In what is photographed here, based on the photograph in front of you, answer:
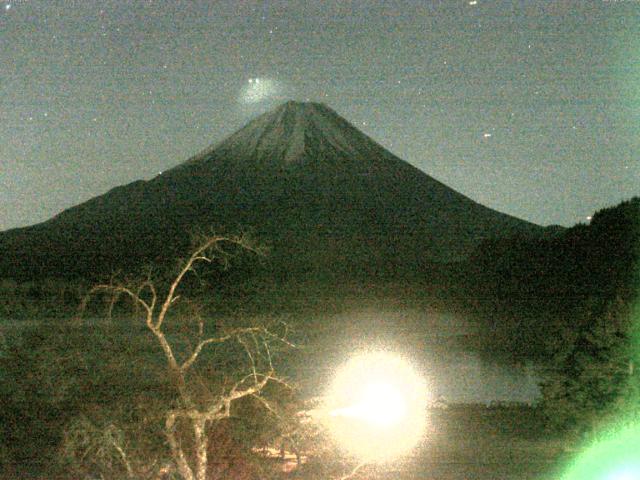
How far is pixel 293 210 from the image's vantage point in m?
66.9

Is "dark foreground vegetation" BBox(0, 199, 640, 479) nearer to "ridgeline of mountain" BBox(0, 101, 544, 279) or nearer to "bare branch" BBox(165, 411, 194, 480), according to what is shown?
"bare branch" BBox(165, 411, 194, 480)

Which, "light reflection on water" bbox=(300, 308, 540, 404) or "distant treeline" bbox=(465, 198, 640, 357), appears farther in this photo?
"distant treeline" bbox=(465, 198, 640, 357)

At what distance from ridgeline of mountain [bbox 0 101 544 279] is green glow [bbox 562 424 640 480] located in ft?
116

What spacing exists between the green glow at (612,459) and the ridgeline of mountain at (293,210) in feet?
116

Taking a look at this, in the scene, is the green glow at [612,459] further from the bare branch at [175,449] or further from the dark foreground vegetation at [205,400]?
the bare branch at [175,449]

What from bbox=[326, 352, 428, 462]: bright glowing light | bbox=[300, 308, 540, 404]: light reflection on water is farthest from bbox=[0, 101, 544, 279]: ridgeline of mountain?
bbox=[326, 352, 428, 462]: bright glowing light

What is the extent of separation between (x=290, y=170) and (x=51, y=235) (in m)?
23.2

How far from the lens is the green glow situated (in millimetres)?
8617

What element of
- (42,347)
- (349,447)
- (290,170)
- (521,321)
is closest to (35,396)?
(42,347)

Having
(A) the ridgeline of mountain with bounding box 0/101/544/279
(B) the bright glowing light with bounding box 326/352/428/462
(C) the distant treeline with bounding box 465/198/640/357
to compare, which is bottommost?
(B) the bright glowing light with bounding box 326/352/428/462

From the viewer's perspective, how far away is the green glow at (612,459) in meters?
8.62

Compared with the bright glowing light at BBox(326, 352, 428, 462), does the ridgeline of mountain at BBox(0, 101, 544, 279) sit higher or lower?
higher

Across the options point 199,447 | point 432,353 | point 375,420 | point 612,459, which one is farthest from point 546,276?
point 199,447

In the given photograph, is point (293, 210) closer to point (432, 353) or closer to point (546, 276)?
point (546, 276)
